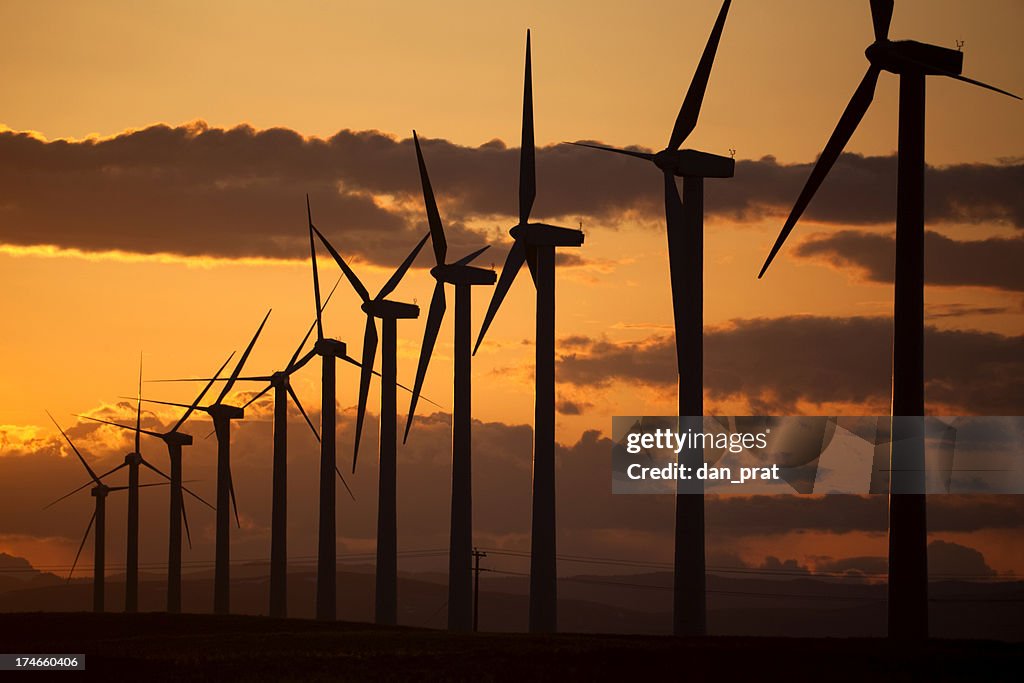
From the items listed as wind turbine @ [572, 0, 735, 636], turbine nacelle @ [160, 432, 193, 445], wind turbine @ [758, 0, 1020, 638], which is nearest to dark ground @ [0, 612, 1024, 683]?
wind turbine @ [758, 0, 1020, 638]

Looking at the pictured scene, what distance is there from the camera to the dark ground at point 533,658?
5966cm

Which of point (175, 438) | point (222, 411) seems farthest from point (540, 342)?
point (175, 438)

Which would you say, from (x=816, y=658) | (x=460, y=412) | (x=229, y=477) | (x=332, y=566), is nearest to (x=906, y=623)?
(x=816, y=658)

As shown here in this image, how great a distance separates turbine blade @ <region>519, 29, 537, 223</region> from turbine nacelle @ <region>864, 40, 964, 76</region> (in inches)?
1502

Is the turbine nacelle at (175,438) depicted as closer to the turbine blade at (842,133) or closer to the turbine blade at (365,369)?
the turbine blade at (365,369)

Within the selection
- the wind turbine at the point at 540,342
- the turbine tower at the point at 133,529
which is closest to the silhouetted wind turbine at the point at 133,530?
the turbine tower at the point at 133,529

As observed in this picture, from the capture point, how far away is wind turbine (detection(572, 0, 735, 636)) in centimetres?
7850

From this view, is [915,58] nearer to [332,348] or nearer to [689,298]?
[689,298]

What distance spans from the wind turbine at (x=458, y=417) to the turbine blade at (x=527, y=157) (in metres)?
10.4

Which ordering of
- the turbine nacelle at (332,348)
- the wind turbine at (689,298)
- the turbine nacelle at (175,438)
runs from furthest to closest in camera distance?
1. the turbine nacelle at (175,438)
2. the turbine nacelle at (332,348)
3. the wind turbine at (689,298)

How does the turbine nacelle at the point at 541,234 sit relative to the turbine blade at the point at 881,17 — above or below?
below

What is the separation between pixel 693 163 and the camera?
84188mm

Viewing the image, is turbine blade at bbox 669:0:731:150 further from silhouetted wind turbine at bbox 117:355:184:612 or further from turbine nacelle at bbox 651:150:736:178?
silhouetted wind turbine at bbox 117:355:184:612

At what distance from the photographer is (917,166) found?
65750 millimetres
